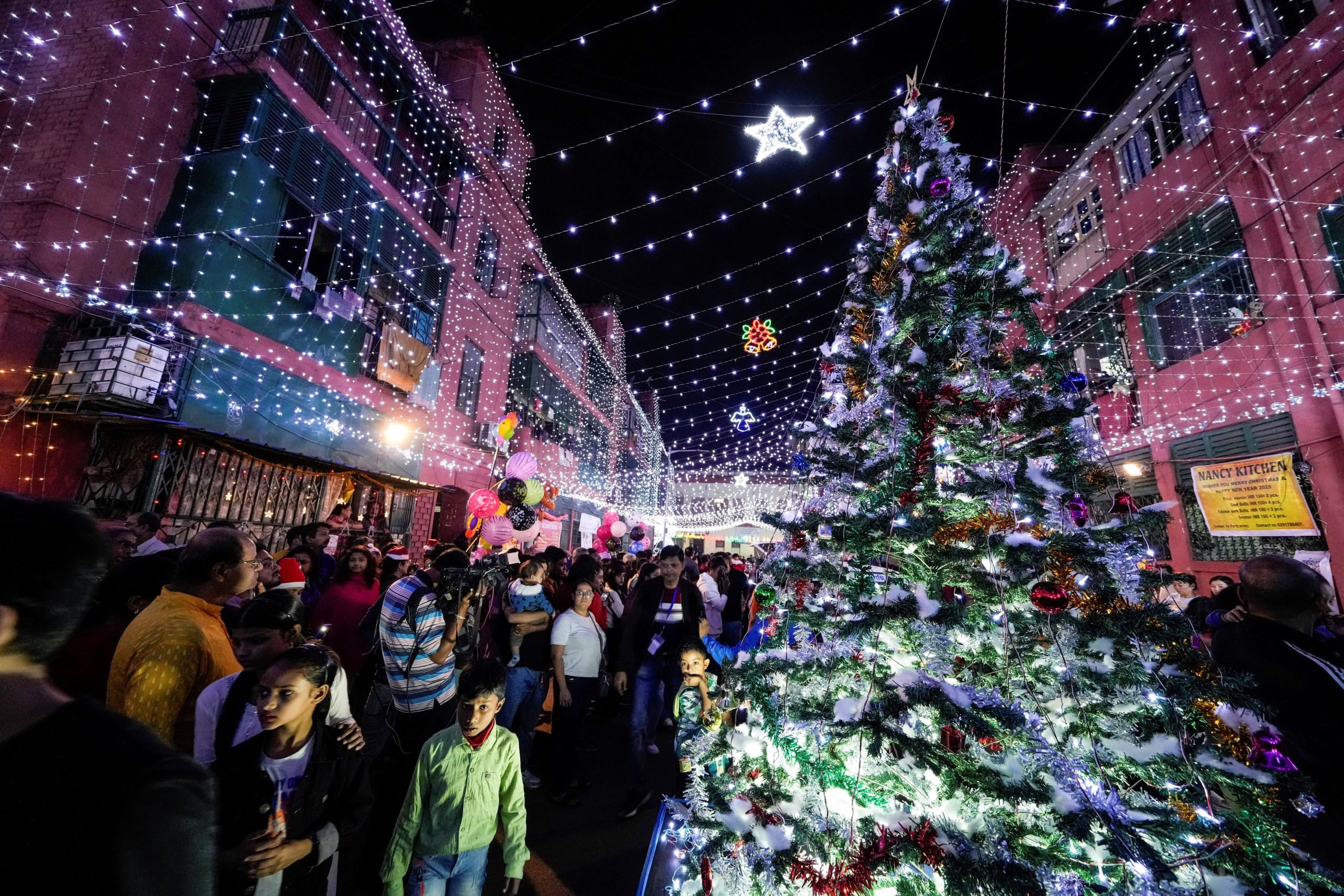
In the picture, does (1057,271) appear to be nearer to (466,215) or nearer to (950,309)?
(950,309)

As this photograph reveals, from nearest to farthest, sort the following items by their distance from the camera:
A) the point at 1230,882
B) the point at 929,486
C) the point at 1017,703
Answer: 1. the point at 1230,882
2. the point at 1017,703
3. the point at 929,486

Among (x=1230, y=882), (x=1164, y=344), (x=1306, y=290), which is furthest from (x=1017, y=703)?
(x=1164, y=344)

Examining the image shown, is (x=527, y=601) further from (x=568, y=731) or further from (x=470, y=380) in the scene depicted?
(x=470, y=380)

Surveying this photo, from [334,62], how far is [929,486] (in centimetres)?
1385

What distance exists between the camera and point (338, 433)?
399 inches

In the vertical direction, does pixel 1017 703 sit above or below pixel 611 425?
below

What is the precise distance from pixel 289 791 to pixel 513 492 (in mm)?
6362

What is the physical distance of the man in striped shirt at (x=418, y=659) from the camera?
3217 mm

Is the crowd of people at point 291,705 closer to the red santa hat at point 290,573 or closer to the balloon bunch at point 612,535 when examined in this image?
the red santa hat at point 290,573

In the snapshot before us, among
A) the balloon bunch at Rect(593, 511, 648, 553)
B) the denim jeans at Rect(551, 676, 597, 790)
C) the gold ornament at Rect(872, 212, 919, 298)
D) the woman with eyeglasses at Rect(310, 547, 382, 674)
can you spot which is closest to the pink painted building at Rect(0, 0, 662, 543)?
the balloon bunch at Rect(593, 511, 648, 553)

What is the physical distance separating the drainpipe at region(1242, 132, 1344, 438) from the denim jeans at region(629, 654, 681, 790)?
1050 centimetres

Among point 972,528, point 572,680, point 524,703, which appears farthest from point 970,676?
point 524,703

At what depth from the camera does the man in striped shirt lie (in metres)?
3.22

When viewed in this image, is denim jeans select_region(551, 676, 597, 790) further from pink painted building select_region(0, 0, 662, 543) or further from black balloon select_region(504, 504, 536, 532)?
pink painted building select_region(0, 0, 662, 543)
